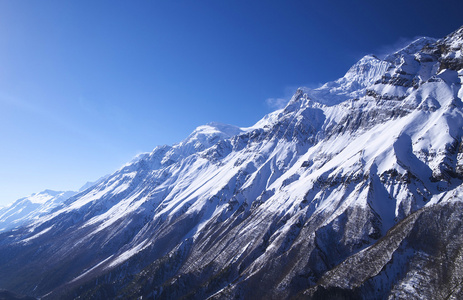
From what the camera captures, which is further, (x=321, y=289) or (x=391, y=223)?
(x=391, y=223)

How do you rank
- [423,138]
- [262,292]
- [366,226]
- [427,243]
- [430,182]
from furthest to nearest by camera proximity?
[423,138] < [430,182] < [366,226] < [262,292] < [427,243]

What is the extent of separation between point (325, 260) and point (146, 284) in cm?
12263

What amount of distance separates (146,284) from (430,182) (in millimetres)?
181784

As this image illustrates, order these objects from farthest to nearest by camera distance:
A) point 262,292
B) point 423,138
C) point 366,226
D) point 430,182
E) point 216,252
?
point 216,252 < point 423,138 < point 430,182 < point 366,226 < point 262,292

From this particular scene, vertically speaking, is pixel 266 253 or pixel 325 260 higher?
pixel 266 253

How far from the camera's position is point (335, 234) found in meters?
149

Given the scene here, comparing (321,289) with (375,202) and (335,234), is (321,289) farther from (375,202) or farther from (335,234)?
(375,202)

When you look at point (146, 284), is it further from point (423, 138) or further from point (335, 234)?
point (423, 138)

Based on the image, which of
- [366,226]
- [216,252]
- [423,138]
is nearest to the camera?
[366,226]

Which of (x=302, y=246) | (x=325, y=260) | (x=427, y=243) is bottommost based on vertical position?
(x=427, y=243)

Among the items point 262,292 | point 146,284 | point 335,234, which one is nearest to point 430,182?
point 335,234

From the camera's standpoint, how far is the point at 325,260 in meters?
139

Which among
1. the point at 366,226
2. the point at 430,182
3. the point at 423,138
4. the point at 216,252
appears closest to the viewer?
the point at 366,226

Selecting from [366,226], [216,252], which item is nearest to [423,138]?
[366,226]
